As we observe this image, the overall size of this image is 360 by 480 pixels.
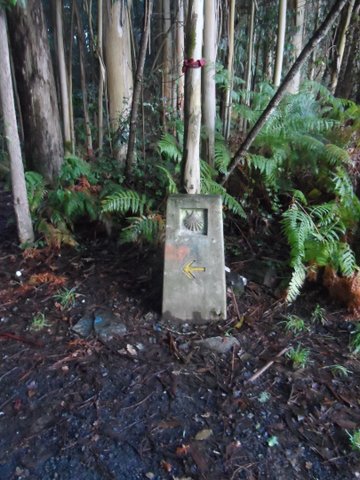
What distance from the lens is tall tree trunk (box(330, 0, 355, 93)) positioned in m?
4.27

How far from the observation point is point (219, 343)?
2434 mm

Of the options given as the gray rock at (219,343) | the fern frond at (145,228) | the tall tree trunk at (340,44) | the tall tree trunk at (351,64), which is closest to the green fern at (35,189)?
the fern frond at (145,228)

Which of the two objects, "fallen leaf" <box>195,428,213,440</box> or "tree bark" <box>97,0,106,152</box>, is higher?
"tree bark" <box>97,0,106,152</box>

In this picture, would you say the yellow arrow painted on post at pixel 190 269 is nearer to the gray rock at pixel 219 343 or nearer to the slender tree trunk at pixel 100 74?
the gray rock at pixel 219 343

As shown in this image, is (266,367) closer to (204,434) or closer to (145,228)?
(204,434)

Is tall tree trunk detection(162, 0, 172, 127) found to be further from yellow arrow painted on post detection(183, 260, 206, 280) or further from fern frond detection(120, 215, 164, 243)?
yellow arrow painted on post detection(183, 260, 206, 280)

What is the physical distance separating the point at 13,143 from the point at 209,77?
5.57 ft

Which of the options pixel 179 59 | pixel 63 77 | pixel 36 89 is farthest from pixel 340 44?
pixel 36 89

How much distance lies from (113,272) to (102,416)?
1369 millimetres

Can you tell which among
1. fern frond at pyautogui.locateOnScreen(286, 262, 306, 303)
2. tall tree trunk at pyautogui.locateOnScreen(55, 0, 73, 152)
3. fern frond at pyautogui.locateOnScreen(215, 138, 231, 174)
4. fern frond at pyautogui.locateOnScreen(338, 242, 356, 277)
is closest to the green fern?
tall tree trunk at pyautogui.locateOnScreen(55, 0, 73, 152)

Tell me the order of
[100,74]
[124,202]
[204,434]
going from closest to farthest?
1. [204,434]
2. [124,202]
3. [100,74]

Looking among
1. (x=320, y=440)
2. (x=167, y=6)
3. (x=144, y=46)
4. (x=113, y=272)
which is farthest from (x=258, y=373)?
(x=167, y=6)

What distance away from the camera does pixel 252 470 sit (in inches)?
65.8

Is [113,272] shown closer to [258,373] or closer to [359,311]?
[258,373]
